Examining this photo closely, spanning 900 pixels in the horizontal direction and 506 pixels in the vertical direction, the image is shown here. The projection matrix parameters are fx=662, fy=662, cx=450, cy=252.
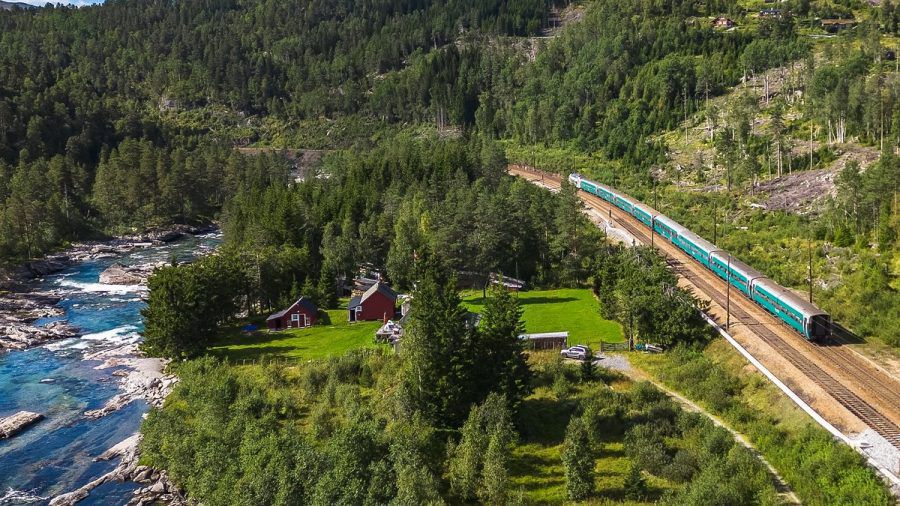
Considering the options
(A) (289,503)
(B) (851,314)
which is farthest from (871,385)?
(A) (289,503)

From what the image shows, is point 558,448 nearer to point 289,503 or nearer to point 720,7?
point 289,503

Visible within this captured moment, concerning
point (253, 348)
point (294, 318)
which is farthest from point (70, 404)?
point (294, 318)

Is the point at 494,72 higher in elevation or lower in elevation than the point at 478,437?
higher

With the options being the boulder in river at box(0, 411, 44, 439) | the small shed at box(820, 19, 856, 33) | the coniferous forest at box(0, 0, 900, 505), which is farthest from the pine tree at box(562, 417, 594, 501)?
the small shed at box(820, 19, 856, 33)

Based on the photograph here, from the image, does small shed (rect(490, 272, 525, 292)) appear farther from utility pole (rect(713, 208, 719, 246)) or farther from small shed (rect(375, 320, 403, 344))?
utility pole (rect(713, 208, 719, 246))

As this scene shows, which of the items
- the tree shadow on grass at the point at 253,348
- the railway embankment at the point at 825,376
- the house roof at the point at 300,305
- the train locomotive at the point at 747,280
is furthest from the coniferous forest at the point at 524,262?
the train locomotive at the point at 747,280

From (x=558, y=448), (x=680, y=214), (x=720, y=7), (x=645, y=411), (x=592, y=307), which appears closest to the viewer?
(x=558, y=448)
